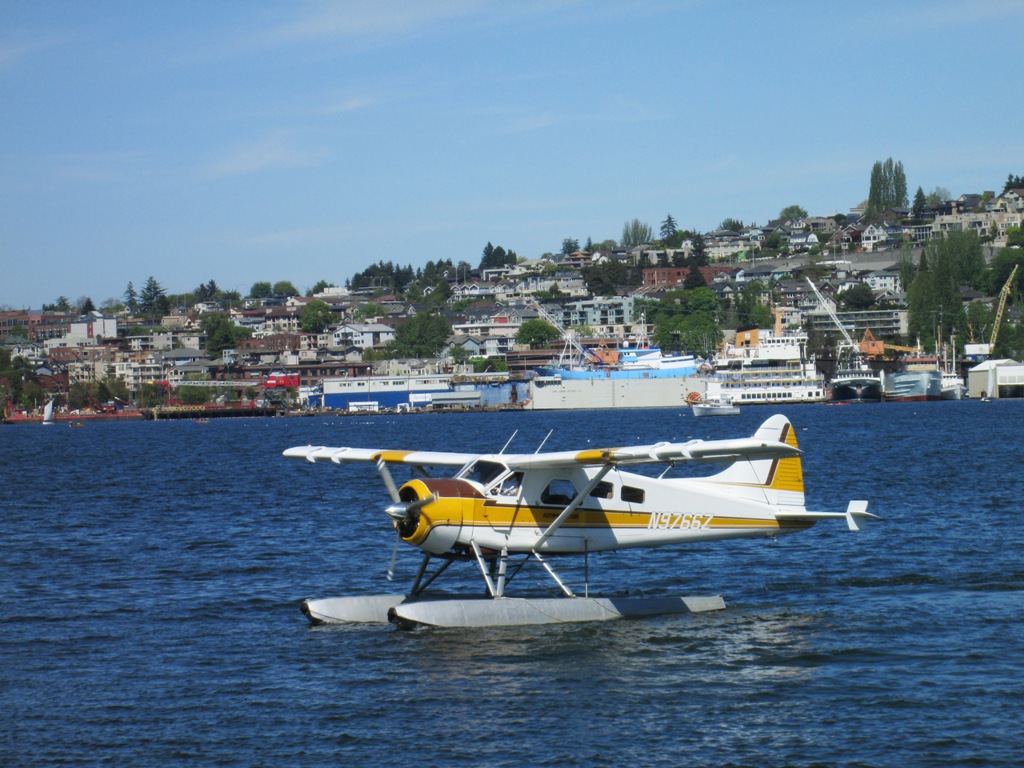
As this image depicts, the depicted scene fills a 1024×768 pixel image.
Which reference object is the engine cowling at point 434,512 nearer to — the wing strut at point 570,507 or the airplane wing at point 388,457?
the airplane wing at point 388,457

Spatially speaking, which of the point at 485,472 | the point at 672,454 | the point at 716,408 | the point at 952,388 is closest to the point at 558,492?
the point at 485,472

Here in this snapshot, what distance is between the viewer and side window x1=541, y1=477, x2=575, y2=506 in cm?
1834

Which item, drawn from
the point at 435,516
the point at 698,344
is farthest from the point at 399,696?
the point at 698,344

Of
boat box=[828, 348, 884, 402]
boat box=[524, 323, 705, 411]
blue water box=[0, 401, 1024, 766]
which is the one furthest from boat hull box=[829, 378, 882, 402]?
blue water box=[0, 401, 1024, 766]

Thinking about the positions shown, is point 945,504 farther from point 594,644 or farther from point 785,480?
point 594,644

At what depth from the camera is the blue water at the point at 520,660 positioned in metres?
13.2

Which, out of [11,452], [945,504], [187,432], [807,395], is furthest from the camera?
[807,395]

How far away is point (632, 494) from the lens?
1909 centimetres

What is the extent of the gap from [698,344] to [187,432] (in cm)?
9446

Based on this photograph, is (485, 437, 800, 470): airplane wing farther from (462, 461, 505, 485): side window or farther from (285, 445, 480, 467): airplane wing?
(285, 445, 480, 467): airplane wing

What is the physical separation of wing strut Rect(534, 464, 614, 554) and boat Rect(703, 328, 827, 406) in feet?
381

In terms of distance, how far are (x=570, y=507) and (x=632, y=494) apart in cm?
136

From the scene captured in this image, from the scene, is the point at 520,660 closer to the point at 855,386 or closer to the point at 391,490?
the point at 391,490

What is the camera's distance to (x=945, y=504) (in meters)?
32.8
